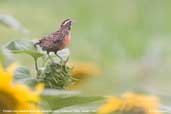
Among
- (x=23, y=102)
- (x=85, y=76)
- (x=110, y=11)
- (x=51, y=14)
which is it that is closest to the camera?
(x=23, y=102)

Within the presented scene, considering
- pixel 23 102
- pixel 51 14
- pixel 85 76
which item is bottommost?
pixel 23 102

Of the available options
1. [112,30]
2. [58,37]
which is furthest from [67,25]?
[112,30]

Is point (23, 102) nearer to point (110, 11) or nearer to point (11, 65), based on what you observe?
point (11, 65)

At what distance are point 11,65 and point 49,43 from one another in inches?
3.2

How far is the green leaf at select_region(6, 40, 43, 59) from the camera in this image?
82 centimetres

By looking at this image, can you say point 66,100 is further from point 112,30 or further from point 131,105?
point 112,30

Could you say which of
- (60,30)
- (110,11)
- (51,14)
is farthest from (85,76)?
(110,11)

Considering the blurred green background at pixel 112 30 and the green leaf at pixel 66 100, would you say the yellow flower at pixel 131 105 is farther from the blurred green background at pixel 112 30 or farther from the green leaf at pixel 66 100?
the blurred green background at pixel 112 30

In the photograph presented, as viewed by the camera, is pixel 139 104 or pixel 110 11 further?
pixel 110 11

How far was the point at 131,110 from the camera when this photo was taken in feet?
2.58

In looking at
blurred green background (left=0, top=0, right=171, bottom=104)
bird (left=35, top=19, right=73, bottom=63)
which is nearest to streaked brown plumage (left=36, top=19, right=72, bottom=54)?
bird (left=35, top=19, right=73, bottom=63)

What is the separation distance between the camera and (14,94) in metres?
0.72

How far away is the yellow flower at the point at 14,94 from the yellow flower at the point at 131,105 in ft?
0.25

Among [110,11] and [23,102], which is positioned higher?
[110,11]
